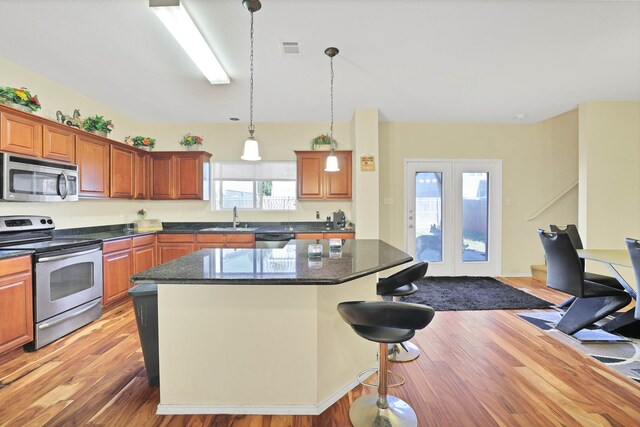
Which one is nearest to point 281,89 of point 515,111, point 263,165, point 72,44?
point 263,165

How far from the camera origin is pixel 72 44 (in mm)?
2514

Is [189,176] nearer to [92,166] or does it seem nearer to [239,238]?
[92,166]

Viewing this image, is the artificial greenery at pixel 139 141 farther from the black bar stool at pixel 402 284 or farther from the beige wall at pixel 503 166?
the black bar stool at pixel 402 284

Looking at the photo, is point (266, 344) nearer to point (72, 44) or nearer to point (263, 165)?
point (72, 44)

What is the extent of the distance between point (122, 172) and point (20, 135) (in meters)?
1.37

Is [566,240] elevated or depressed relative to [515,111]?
depressed

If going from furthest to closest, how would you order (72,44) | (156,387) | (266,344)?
(72,44)
(156,387)
(266,344)

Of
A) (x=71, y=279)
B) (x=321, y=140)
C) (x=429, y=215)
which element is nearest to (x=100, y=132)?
(x=71, y=279)

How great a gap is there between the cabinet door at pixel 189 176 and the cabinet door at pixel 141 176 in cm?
48

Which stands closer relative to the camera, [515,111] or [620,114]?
[620,114]

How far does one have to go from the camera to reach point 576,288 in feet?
8.45

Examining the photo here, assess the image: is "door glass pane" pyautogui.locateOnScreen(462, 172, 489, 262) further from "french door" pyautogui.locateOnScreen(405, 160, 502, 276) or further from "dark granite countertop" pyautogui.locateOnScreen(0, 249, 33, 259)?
"dark granite countertop" pyautogui.locateOnScreen(0, 249, 33, 259)

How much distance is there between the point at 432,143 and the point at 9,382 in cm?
563

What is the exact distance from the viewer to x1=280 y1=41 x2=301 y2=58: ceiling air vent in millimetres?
2479
